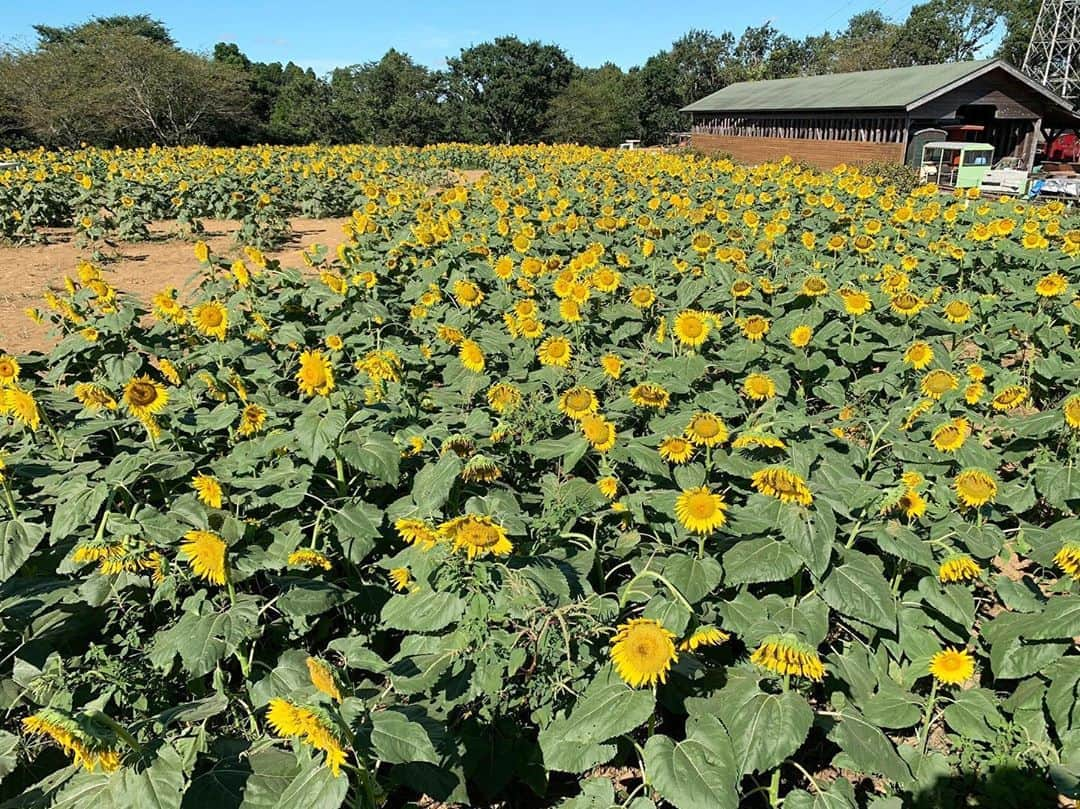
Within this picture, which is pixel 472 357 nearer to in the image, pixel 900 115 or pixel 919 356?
pixel 919 356

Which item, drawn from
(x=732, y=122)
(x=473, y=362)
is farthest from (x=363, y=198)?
(x=732, y=122)

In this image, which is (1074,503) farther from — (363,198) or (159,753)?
(363,198)

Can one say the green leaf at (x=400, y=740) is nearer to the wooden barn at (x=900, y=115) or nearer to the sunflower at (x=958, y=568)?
the sunflower at (x=958, y=568)

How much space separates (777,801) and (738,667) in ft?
1.31

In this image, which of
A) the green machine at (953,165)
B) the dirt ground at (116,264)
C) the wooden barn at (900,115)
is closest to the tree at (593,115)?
the wooden barn at (900,115)

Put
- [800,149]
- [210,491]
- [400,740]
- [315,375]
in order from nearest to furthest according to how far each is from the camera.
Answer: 1. [400,740]
2. [210,491]
3. [315,375]
4. [800,149]

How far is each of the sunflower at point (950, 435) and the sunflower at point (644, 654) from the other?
185 cm

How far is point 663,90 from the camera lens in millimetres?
68625

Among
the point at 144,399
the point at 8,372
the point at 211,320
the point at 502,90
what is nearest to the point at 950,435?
the point at 144,399

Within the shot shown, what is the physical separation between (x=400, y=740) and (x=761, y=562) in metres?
1.20

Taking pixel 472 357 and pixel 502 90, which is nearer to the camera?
pixel 472 357

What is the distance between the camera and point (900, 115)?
25859 millimetres

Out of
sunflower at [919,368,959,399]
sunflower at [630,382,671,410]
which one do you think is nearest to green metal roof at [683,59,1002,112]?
sunflower at [919,368,959,399]

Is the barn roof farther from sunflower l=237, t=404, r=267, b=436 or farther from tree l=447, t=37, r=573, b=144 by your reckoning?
sunflower l=237, t=404, r=267, b=436
